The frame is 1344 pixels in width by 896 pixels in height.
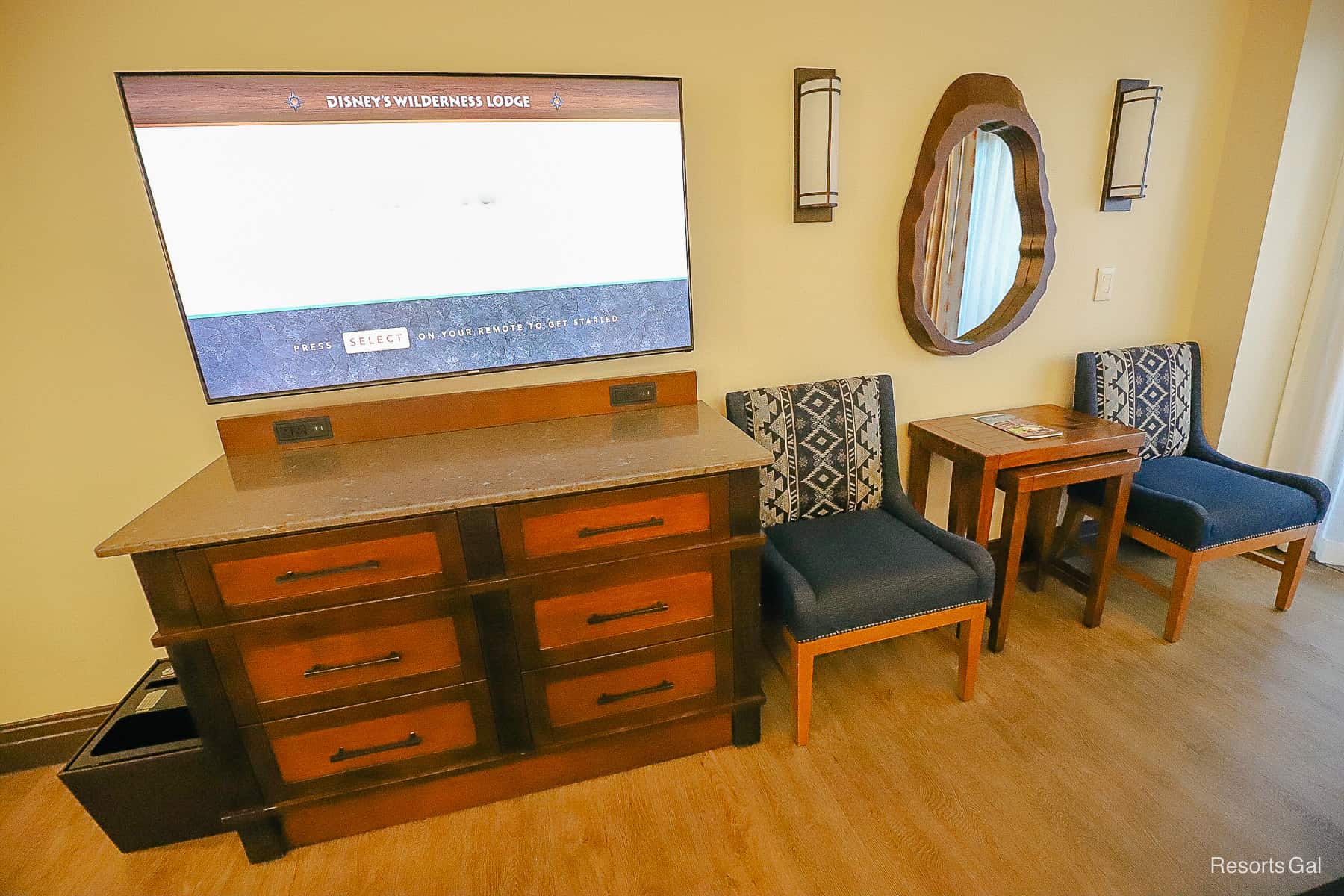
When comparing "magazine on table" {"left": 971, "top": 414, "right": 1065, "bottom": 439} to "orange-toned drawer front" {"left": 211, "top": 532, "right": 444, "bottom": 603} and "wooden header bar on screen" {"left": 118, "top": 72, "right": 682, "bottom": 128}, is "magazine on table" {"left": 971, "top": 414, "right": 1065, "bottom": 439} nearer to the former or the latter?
"wooden header bar on screen" {"left": 118, "top": 72, "right": 682, "bottom": 128}

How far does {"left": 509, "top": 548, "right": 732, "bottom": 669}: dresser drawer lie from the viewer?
54.6 inches

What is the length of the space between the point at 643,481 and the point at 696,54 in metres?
1.21

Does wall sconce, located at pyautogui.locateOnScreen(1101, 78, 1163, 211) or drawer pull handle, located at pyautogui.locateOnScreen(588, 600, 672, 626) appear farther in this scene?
wall sconce, located at pyautogui.locateOnScreen(1101, 78, 1163, 211)

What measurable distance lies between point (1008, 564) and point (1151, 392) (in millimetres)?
1002

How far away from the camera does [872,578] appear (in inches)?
63.3

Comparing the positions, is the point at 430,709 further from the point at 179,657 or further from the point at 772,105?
the point at 772,105

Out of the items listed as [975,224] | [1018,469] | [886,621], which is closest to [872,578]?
[886,621]

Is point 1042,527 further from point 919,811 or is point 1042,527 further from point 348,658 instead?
point 348,658

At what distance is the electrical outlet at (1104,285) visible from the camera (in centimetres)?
225

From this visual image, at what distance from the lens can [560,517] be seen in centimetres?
133

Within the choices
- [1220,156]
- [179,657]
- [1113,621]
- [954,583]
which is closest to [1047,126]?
[1220,156]

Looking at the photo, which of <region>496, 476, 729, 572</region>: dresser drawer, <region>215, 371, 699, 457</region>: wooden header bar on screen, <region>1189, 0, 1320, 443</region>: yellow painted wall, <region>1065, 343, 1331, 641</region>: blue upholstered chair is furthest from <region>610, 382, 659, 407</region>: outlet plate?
<region>1189, 0, 1320, 443</region>: yellow painted wall

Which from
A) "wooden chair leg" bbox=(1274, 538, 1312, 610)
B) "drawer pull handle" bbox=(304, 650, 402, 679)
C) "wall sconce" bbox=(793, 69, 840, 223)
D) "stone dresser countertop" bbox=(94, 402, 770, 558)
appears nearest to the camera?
"stone dresser countertop" bbox=(94, 402, 770, 558)

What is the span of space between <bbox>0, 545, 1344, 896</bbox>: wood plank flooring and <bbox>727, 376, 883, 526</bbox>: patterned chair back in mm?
576
